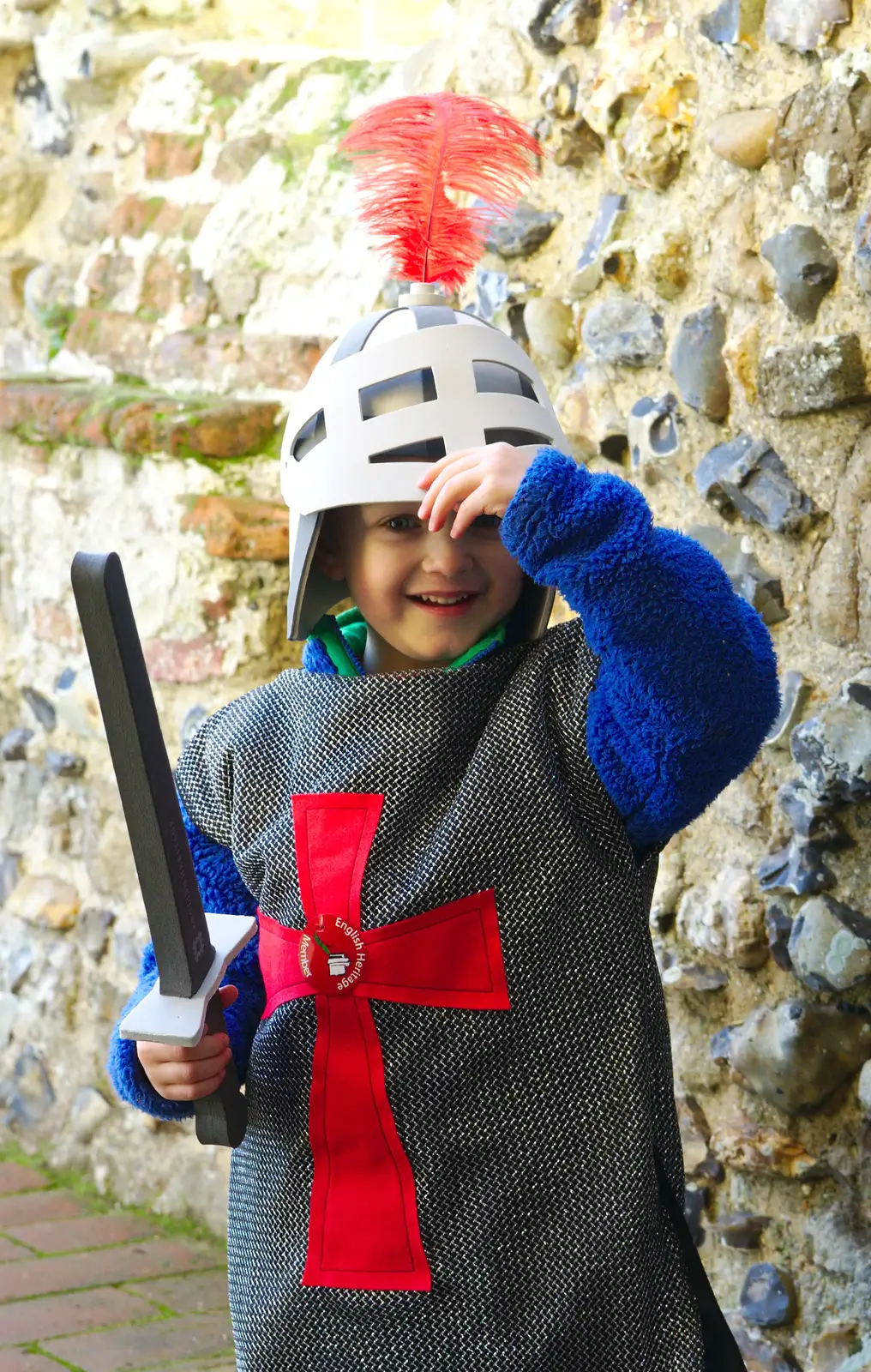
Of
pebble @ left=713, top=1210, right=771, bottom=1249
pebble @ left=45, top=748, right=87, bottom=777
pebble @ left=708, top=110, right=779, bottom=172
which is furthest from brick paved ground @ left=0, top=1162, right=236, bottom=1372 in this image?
pebble @ left=708, top=110, right=779, bottom=172

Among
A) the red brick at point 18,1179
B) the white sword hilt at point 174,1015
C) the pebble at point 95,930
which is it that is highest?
the white sword hilt at point 174,1015

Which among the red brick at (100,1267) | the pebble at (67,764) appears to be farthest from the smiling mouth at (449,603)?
the pebble at (67,764)

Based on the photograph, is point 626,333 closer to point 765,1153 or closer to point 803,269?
point 803,269

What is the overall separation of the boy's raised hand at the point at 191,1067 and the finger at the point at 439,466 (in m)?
0.48

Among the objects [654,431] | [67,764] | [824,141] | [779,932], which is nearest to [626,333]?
[654,431]

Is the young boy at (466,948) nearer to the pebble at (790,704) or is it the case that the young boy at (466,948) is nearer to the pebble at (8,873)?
the pebble at (790,704)

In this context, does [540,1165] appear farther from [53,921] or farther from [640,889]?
[53,921]

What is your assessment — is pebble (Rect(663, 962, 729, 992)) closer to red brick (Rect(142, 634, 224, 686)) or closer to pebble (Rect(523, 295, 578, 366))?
pebble (Rect(523, 295, 578, 366))

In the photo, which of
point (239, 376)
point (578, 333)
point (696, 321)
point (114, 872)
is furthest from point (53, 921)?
point (696, 321)

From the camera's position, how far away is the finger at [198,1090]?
→ 4.39ft

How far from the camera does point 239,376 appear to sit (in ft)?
8.04

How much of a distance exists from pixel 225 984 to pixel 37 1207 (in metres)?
1.31

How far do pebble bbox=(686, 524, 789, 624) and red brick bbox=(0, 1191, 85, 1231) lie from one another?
153 centimetres

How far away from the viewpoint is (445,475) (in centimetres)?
120
